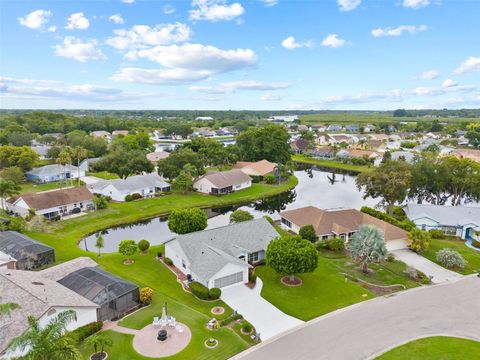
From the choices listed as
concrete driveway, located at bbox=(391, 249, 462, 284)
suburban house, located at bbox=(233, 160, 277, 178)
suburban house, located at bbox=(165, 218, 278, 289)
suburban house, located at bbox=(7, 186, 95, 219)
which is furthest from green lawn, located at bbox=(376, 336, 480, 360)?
suburban house, located at bbox=(233, 160, 277, 178)

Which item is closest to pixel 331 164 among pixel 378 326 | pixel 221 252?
pixel 221 252

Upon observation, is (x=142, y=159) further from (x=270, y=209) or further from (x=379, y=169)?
(x=379, y=169)

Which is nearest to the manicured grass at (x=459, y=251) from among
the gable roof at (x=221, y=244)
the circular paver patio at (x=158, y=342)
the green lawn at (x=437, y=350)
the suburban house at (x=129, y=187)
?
the green lawn at (x=437, y=350)

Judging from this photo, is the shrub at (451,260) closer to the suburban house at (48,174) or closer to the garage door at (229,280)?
the garage door at (229,280)

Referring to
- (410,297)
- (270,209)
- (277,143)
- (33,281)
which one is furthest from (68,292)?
(277,143)

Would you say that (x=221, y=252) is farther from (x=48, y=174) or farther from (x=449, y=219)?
(x=48, y=174)

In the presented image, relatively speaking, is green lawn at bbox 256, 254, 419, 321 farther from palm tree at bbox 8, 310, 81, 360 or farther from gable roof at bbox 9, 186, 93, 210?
gable roof at bbox 9, 186, 93, 210
